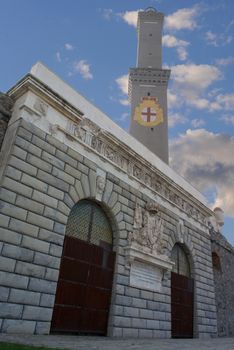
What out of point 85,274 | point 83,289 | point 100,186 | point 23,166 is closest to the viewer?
point 23,166

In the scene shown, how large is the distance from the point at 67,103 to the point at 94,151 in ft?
5.34

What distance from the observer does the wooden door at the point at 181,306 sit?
11.2 meters

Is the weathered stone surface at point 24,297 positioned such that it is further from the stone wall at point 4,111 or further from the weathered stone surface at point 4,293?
the stone wall at point 4,111

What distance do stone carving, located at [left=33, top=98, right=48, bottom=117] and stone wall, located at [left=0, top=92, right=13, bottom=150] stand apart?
0.73 metres

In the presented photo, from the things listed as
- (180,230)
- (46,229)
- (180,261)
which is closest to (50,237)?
(46,229)

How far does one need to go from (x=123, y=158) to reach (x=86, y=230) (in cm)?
292

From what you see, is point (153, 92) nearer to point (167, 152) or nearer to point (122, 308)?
point (167, 152)

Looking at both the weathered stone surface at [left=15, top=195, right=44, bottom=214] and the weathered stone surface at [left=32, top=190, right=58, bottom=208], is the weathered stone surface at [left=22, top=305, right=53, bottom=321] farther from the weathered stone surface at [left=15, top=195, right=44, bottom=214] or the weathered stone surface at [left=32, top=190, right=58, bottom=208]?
the weathered stone surface at [left=32, top=190, right=58, bottom=208]

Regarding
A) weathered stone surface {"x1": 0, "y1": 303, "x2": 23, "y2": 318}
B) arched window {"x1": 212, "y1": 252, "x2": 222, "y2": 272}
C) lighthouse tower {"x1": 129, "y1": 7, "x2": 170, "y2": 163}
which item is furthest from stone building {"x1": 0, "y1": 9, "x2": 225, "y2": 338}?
lighthouse tower {"x1": 129, "y1": 7, "x2": 170, "y2": 163}

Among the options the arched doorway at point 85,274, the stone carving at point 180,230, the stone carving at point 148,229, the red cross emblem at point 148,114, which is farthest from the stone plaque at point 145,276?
the red cross emblem at point 148,114

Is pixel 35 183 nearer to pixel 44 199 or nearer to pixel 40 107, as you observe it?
pixel 44 199

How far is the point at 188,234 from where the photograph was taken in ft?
43.0

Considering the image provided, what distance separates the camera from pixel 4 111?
25.8 feet

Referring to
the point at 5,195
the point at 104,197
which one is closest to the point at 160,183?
the point at 104,197
